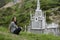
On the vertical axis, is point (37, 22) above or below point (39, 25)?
above

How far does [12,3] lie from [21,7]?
3.49 metres

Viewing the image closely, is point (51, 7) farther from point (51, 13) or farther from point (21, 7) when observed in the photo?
point (21, 7)

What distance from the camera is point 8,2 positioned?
4981 cm

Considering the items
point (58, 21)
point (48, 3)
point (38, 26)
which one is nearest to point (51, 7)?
point (48, 3)

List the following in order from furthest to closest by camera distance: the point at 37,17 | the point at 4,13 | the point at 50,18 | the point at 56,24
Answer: the point at 4,13 → the point at 50,18 → the point at 56,24 → the point at 37,17

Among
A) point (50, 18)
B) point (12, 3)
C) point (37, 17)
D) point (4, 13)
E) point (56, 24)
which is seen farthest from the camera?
point (12, 3)

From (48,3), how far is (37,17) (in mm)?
9639

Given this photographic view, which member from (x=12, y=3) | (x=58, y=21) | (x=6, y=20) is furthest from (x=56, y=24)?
(x=12, y=3)

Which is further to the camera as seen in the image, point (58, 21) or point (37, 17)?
point (58, 21)

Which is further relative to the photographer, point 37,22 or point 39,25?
point 37,22

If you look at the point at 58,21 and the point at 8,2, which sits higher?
the point at 8,2

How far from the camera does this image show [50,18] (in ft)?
127

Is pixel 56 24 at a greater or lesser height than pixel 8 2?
lesser

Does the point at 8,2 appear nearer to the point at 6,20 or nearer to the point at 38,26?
the point at 6,20
